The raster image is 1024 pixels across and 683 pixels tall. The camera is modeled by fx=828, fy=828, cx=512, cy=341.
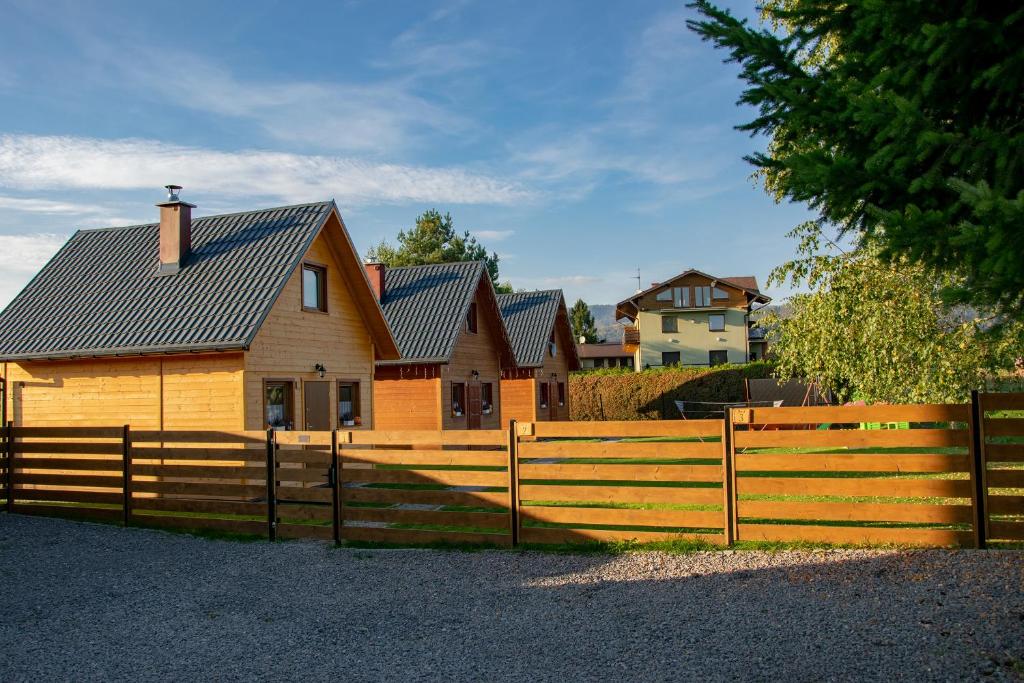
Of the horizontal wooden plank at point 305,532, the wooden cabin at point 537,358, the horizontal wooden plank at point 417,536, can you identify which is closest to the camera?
the horizontal wooden plank at point 417,536

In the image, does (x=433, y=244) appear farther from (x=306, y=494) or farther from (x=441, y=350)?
(x=306, y=494)

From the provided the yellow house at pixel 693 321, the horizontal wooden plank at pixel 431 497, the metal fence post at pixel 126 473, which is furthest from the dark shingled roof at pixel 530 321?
the yellow house at pixel 693 321

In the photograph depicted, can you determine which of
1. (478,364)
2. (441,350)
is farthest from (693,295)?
(441,350)

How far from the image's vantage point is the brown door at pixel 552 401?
31661mm

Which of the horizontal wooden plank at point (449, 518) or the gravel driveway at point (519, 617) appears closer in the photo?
A: the gravel driveway at point (519, 617)

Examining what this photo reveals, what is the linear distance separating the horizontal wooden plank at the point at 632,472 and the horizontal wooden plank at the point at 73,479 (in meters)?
6.42

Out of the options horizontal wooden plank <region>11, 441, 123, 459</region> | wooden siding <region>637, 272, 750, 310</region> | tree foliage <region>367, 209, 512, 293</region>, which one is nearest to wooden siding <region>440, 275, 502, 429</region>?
horizontal wooden plank <region>11, 441, 123, 459</region>

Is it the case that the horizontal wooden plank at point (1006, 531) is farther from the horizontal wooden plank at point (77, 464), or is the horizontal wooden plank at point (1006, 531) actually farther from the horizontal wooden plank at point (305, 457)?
the horizontal wooden plank at point (77, 464)

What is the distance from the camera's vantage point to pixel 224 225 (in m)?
17.9

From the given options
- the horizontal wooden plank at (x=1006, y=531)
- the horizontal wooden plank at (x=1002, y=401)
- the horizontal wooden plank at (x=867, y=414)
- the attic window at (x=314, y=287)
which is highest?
the attic window at (x=314, y=287)

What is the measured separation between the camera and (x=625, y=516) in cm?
908

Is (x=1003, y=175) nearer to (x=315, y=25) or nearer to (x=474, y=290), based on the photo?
(x=315, y=25)

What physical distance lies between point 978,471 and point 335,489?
7006mm

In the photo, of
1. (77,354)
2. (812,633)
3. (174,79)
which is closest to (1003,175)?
(812,633)
